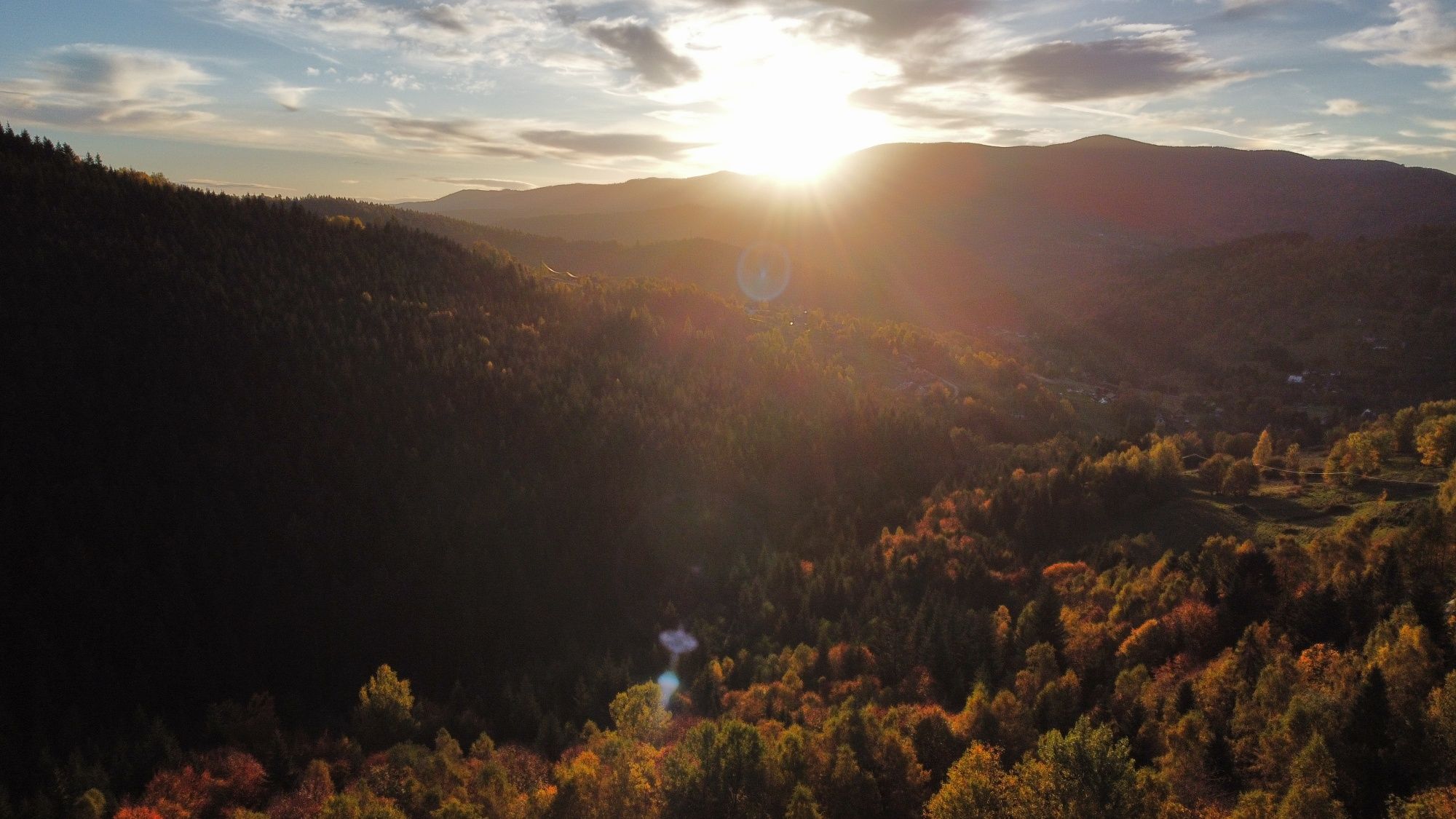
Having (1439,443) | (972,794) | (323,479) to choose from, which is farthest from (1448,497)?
(323,479)

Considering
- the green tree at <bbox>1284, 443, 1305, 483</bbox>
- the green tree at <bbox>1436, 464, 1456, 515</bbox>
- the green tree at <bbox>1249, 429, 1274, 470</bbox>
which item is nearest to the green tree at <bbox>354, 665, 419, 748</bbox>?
the green tree at <bbox>1436, 464, 1456, 515</bbox>

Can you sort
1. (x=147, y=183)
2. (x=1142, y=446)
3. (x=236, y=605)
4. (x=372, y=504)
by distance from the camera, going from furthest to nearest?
(x=147, y=183) < (x=1142, y=446) < (x=372, y=504) < (x=236, y=605)

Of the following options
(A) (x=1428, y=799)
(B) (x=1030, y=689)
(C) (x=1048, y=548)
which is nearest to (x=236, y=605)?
(B) (x=1030, y=689)

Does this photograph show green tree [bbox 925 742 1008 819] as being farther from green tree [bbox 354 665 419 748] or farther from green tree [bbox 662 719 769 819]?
green tree [bbox 354 665 419 748]

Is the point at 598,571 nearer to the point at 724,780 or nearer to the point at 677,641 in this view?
the point at 677,641

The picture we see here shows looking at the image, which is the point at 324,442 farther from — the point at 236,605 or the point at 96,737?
the point at 96,737
